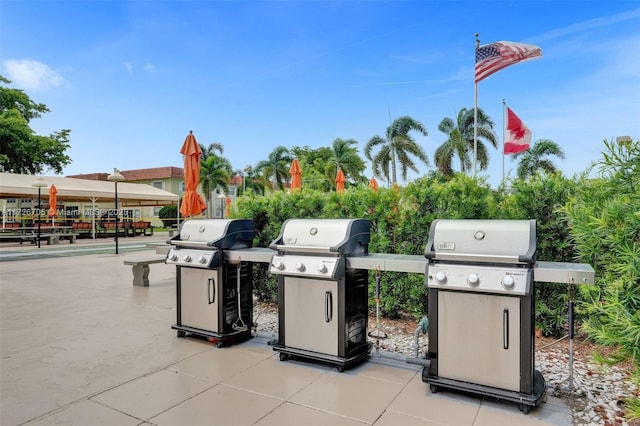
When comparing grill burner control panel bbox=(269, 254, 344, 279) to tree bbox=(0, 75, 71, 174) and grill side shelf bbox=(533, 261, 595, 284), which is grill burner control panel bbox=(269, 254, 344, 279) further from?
tree bbox=(0, 75, 71, 174)

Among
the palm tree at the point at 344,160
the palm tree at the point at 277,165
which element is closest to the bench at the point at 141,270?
the palm tree at the point at 344,160

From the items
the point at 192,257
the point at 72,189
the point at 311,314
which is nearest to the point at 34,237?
the point at 72,189

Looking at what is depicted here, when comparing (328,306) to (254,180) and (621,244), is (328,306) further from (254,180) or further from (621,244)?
(254,180)

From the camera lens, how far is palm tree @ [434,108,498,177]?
25.5 meters

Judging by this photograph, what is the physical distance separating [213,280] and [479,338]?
7.61ft

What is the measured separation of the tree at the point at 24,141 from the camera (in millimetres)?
22453

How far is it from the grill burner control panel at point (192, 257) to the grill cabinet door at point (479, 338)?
6.78 feet

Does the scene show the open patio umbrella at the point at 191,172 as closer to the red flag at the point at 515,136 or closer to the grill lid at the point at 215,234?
the grill lid at the point at 215,234

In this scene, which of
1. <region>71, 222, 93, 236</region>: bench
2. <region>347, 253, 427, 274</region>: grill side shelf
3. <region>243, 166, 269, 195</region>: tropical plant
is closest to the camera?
<region>347, 253, 427, 274</region>: grill side shelf

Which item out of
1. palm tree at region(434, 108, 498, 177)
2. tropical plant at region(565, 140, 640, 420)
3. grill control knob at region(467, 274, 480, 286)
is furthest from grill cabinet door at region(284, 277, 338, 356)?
palm tree at region(434, 108, 498, 177)

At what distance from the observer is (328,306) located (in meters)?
2.92

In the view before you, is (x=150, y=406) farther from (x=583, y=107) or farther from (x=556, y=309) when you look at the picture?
(x=583, y=107)

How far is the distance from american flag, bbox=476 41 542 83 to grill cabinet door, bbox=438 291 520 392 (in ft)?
39.5

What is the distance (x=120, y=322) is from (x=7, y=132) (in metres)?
24.5
